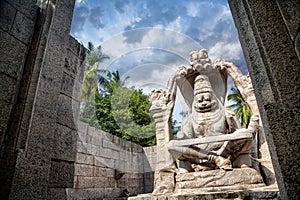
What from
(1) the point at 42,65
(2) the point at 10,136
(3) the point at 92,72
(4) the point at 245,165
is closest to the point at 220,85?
(4) the point at 245,165

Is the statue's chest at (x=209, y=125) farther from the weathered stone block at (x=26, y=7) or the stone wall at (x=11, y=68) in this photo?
the weathered stone block at (x=26, y=7)

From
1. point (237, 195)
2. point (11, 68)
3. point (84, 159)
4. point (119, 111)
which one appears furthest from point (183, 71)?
point (119, 111)

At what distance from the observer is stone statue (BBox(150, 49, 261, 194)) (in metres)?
3.02

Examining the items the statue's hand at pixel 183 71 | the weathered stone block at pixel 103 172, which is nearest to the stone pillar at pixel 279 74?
the statue's hand at pixel 183 71

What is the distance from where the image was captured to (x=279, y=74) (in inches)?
40.8

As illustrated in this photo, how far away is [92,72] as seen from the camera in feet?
56.2

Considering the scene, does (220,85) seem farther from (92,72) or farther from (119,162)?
(92,72)

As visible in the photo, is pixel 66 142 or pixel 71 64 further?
pixel 71 64

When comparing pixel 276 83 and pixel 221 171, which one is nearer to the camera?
pixel 276 83

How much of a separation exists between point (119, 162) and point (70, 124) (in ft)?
12.6

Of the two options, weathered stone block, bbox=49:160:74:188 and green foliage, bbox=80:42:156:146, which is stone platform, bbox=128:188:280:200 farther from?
green foliage, bbox=80:42:156:146

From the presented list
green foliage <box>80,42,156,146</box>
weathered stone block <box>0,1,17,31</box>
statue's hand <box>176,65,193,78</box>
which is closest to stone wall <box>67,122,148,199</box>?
weathered stone block <box>0,1,17,31</box>

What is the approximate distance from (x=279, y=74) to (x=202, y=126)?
2.61m

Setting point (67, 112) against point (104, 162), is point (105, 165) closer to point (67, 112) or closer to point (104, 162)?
point (104, 162)
